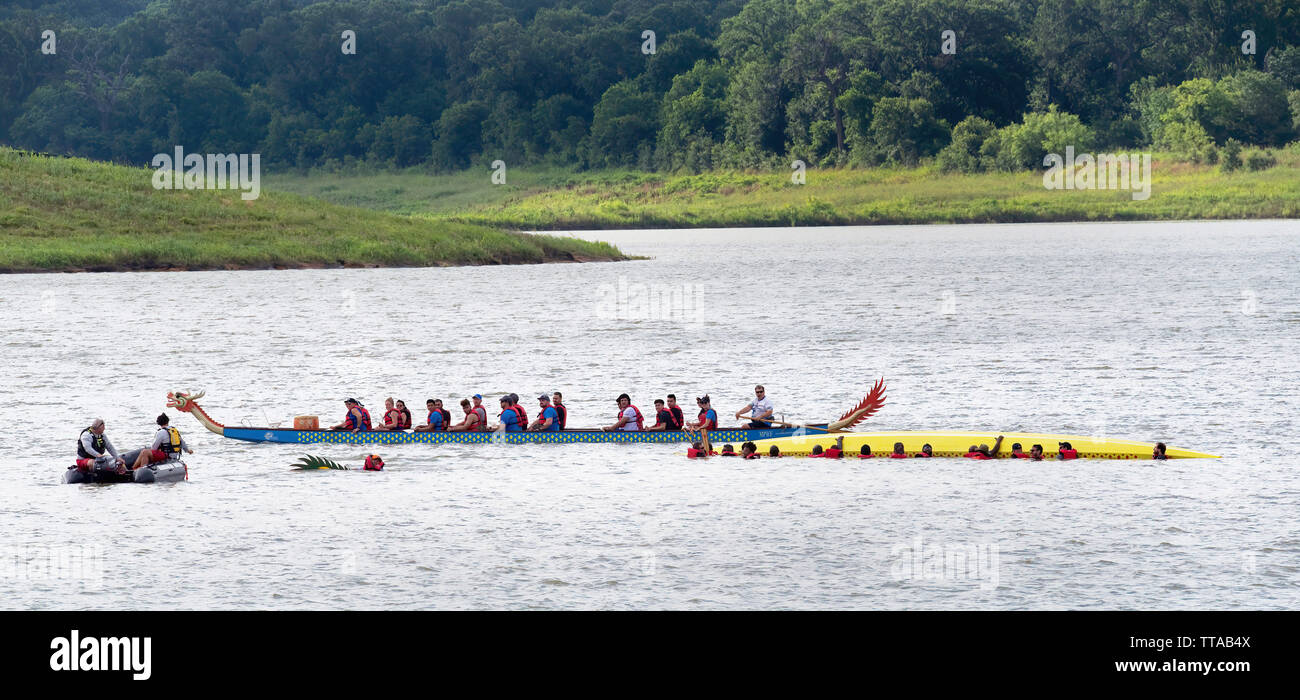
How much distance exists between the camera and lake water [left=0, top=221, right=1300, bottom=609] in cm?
2564

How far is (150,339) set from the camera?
70.2 m

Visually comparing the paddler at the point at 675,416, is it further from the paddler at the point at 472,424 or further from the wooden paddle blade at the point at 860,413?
the paddler at the point at 472,424

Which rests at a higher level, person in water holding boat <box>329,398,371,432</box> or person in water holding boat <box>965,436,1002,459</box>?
person in water holding boat <box>329,398,371,432</box>

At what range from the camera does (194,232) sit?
111938 millimetres

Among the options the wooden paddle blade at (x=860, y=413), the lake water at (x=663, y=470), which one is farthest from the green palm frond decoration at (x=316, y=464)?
the wooden paddle blade at (x=860, y=413)

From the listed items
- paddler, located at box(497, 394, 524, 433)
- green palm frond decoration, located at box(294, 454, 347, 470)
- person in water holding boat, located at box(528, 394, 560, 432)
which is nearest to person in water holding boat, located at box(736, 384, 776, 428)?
person in water holding boat, located at box(528, 394, 560, 432)

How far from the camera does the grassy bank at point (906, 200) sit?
16112 cm

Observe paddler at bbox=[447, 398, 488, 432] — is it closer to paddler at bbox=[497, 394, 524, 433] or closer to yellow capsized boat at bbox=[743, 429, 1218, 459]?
paddler at bbox=[497, 394, 524, 433]

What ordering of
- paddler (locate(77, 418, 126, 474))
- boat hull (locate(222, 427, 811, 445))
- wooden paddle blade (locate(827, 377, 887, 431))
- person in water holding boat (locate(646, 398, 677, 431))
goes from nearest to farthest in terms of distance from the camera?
paddler (locate(77, 418, 126, 474)) → wooden paddle blade (locate(827, 377, 887, 431)) → boat hull (locate(222, 427, 811, 445)) → person in water holding boat (locate(646, 398, 677, 431))

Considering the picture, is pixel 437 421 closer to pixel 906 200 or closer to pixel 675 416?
pixel 675 416
